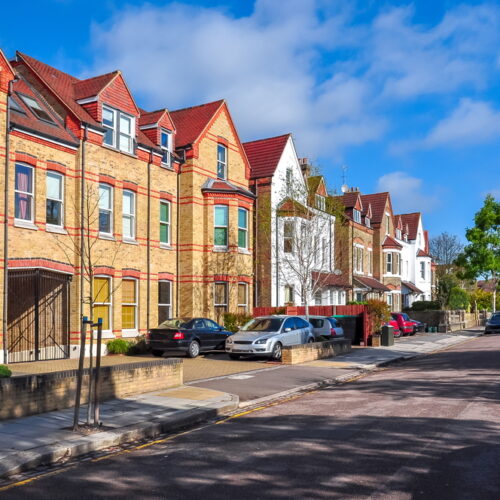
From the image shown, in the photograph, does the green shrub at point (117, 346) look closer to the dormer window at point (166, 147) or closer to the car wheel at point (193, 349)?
the car wheel at point (193, 349)

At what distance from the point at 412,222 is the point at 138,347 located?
146 feet

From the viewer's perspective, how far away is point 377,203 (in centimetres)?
5278

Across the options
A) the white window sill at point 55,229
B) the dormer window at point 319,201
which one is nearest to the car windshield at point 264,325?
the white window sill at point 55,229

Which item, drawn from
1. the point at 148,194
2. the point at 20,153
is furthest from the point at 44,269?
the point at 148,194

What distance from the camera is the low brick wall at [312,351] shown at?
64.4ft

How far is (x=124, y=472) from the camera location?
7285 millimetres

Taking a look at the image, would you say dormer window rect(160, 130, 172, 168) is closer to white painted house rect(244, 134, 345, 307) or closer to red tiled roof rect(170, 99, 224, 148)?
red tiled roof rect(170, 99, 224, 148)

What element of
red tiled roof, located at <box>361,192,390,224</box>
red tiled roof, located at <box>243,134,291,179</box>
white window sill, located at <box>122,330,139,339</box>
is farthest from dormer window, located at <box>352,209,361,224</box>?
white window sill, located at <box>122,330,139,339</box>

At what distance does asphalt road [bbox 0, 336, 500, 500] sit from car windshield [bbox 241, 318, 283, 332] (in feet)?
30.6

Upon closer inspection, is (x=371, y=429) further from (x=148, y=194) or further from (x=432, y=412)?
(x=148, y=194)

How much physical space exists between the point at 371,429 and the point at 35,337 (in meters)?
14.0

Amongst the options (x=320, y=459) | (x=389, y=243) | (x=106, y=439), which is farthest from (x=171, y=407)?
(x=389, y=243)

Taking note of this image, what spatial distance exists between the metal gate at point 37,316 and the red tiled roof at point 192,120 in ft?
31.0

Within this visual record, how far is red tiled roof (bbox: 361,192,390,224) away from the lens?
5147 cm
